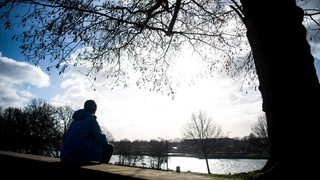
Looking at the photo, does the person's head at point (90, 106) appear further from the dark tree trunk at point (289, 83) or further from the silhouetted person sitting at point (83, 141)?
the dark tree trunk at point (289, 83)

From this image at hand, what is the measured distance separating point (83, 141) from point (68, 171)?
0.93 meters

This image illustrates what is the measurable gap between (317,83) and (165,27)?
23.3ft

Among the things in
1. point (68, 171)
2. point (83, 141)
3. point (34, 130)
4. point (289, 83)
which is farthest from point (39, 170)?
point (34, 130)

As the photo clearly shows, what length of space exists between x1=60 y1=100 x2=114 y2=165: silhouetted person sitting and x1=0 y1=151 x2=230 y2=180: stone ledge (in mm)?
254

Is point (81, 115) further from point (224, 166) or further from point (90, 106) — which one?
point (224, 166)

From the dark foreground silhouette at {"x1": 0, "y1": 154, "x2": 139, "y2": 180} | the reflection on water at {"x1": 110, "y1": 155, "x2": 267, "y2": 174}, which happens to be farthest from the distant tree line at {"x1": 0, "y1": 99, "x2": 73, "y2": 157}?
the dark foreground silhouette at {"x1": 0, "y1": 154, "x2": 139, "y2": 180}

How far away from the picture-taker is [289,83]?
3105mm

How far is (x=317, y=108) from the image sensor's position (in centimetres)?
297

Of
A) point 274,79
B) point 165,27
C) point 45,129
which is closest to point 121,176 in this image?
point 274,79

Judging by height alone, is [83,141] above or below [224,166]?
above

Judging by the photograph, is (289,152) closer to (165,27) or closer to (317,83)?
(317,83)

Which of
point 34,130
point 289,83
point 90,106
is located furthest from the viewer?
point 34,130

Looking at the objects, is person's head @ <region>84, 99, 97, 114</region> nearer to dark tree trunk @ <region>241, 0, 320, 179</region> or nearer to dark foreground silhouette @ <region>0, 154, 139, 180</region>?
dark foreground silhouette @ <region>0, 154, 139, 180</region>

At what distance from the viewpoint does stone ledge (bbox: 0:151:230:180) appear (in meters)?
2.15
